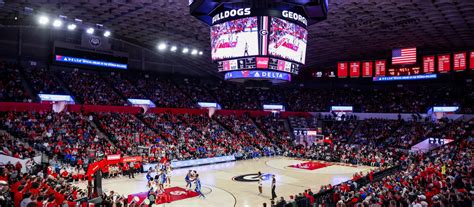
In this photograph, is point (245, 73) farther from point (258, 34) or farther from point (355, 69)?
point (355, 69)

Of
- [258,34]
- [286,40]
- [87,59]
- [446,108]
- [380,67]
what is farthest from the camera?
[446,108]

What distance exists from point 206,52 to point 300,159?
16.3 meters

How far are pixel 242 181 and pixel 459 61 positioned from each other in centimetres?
2405

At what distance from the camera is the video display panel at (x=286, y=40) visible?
1895 cm

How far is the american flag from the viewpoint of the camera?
3562 cm

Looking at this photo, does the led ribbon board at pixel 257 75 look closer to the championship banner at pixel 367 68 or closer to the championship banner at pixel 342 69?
the championship banner at pixel 367 68

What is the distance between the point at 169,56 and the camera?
48188mm

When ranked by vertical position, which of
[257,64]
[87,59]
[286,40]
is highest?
[87,59]

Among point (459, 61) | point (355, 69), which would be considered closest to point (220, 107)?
point (355, 69)

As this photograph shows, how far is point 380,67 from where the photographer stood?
39906 millimetres

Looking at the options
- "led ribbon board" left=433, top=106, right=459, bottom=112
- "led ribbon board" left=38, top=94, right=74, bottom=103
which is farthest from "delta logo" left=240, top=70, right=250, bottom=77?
"led ribbon board" left=433, top=106, right=459, bottom=112

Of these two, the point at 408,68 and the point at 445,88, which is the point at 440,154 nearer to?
the point at 408,68

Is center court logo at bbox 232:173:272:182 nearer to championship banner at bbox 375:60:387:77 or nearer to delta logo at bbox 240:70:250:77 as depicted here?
delta logo at bbox 240:70:250:77

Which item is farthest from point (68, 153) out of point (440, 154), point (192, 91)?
point (440, 154)
